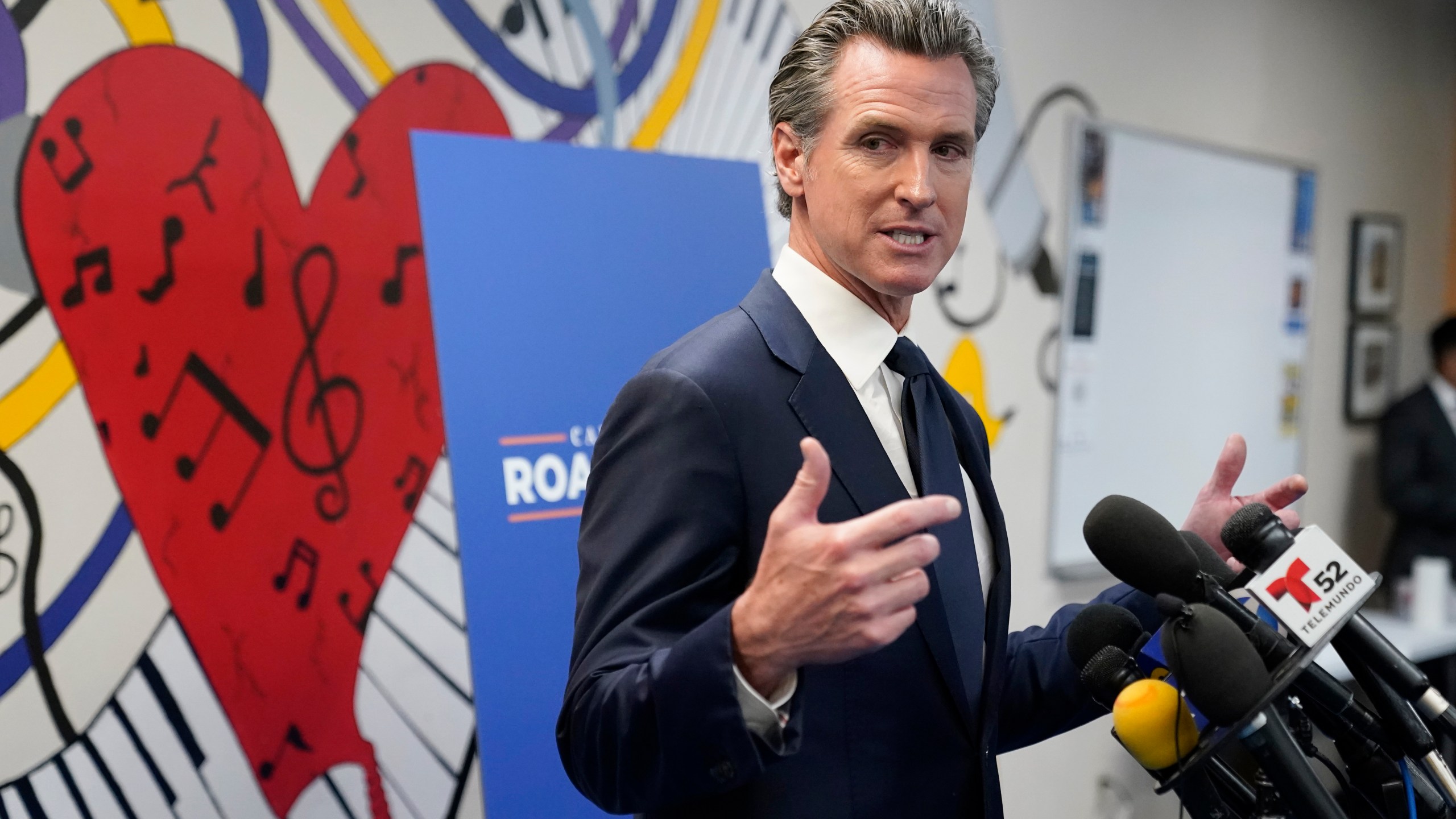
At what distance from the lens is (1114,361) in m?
3.56

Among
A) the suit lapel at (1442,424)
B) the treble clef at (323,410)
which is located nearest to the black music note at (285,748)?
the treble clef at (323,410)

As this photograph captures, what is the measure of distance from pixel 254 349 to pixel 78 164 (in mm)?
411

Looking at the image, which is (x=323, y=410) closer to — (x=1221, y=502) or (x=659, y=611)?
(x=659, y=611)

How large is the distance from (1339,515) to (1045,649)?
13.5 feet

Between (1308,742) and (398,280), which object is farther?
(398,280)

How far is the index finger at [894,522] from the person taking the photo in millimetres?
745

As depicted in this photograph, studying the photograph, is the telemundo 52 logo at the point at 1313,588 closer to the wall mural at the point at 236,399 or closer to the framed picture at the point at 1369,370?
the wall mural at the point at 236,399

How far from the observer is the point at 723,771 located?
818mm

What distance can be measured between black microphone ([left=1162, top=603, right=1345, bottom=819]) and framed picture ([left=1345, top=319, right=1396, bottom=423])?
4.46 meters

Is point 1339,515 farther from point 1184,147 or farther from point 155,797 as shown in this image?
point 155,797

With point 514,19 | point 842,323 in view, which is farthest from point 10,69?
point 842,323

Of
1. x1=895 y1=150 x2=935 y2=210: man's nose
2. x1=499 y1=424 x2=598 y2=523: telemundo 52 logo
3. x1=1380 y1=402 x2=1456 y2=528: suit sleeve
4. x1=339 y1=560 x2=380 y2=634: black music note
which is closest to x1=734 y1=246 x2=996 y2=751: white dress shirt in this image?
x1=895 y1=150 x2=935 y2=210: man's nose

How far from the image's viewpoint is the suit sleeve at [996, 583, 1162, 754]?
47.2 inches

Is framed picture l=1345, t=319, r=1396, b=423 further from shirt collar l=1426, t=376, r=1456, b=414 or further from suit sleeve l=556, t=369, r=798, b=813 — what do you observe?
suit sleeve l=556, t=369, r=798, b=813
